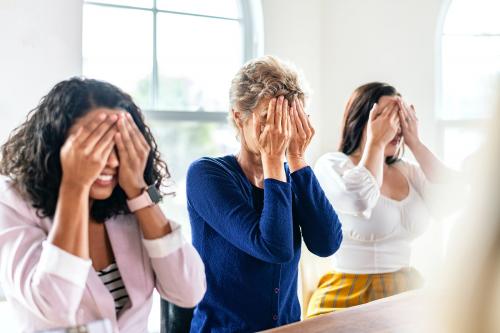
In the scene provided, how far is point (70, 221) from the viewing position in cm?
86

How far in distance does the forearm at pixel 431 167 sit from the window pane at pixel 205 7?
1.33 metres

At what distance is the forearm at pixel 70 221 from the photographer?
0.86 metres

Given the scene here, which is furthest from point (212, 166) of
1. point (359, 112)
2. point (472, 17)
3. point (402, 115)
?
point (472, 17)

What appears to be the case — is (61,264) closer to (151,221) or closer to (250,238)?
(151,221)

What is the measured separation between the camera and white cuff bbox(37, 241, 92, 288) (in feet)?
2.78

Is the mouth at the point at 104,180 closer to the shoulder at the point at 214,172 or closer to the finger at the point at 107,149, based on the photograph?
the finger at the point at 107,149

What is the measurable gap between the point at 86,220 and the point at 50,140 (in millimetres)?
164

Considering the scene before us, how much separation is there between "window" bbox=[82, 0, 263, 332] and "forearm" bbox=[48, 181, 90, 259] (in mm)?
1699

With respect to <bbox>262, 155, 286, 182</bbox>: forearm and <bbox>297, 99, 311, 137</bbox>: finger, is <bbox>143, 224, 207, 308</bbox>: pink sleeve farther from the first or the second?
<bbox>297, 99, 311, 137</bbox>: finger

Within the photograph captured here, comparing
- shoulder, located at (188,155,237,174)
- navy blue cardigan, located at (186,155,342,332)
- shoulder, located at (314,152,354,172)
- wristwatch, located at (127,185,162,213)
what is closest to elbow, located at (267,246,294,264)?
navy blue cardigan, located at (186,155,342,332)

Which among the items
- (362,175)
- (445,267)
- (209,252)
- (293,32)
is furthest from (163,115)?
(445,267)

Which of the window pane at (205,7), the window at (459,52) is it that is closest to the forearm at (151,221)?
the window pane at (205,7)

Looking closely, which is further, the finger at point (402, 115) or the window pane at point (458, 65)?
the window pane at point (458, 65)

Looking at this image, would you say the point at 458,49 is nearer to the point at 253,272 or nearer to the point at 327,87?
the point at 327,87
